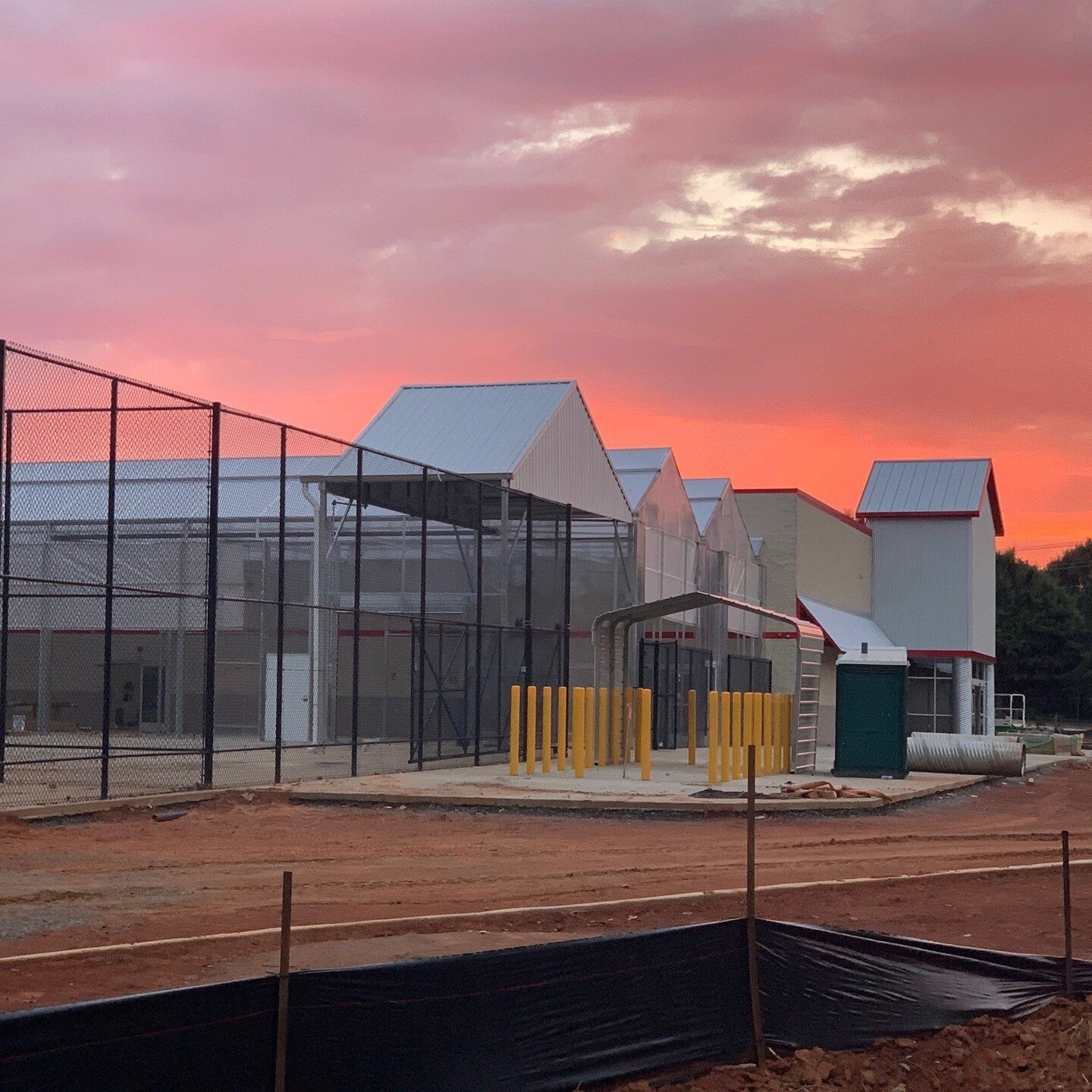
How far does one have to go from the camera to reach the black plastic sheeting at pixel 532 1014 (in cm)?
589

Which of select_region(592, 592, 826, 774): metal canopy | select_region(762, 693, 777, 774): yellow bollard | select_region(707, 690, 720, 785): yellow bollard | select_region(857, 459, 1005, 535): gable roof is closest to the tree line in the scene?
select_region(857, 459, 1005, 535): gable roof

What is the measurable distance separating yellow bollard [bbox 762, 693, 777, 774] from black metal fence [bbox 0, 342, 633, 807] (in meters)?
4.19

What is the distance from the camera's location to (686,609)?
2895 cm

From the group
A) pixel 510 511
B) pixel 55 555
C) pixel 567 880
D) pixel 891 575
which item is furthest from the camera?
pixel 891 575

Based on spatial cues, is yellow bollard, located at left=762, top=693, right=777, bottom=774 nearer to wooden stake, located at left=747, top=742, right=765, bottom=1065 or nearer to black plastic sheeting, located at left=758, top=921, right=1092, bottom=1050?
black plastic sheeting, located at left=758, top=921, right=1092, bottom=1050

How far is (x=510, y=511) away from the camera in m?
32.3

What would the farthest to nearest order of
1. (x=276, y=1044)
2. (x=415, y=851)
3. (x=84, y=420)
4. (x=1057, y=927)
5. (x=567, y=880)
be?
(x=84, y=420) < (x=415, y=851) < (x=567, y=880) < (x=1057, y=927) < (x=276, y=1044)

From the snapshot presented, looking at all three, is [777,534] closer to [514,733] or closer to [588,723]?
[588,723]

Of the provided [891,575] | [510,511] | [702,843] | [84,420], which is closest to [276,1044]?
[702,843]

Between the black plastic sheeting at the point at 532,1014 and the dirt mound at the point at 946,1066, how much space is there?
0.11 meters

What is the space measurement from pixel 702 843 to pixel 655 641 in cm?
1665

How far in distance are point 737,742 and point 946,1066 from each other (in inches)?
650

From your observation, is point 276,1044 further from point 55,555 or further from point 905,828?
point 55,555

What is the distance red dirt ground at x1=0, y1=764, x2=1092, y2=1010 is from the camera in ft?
33.5
